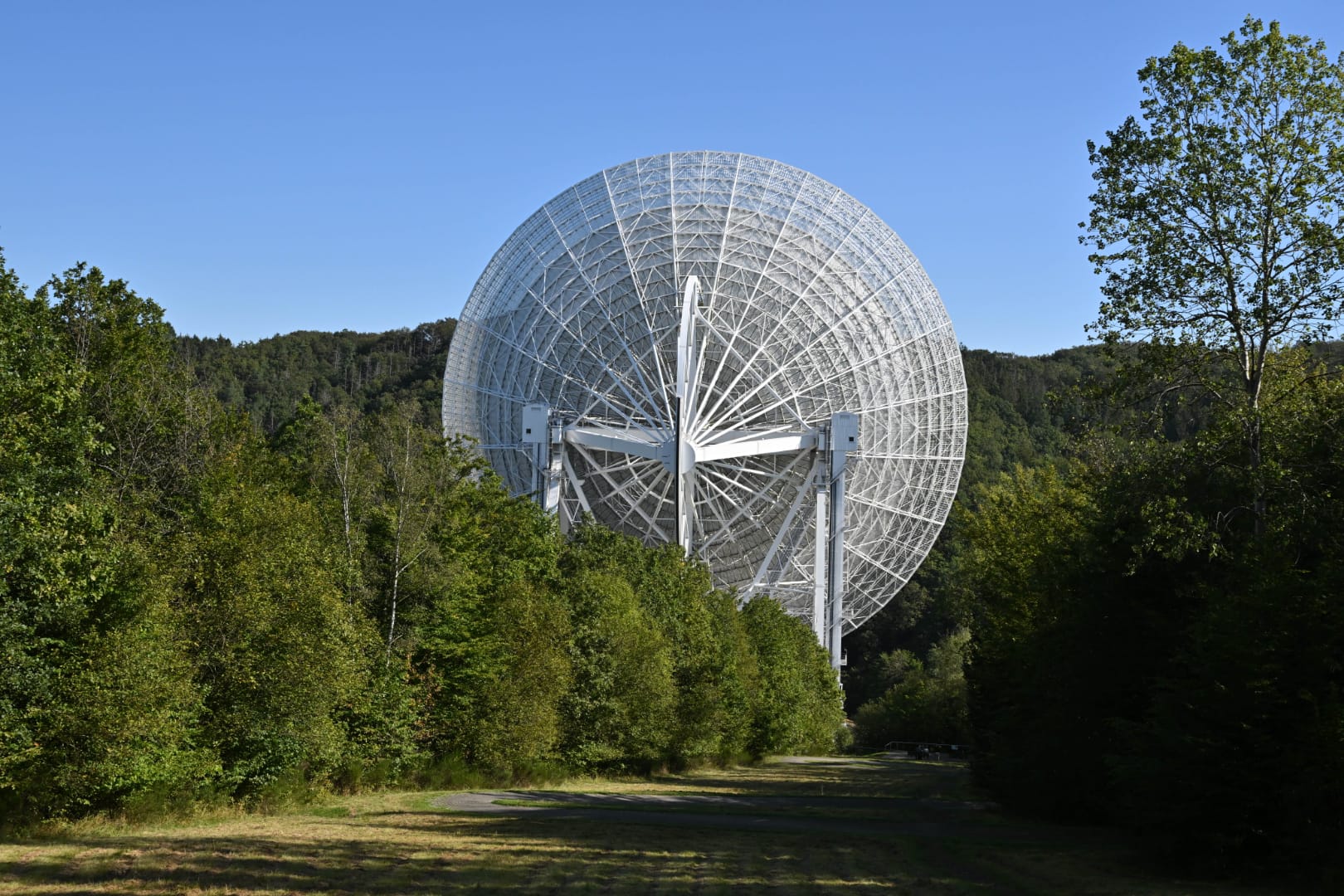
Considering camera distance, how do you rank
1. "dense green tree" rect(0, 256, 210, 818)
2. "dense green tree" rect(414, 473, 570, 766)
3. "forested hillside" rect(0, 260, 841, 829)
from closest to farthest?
1. "dense green tree" rect(0, 256, 210, 818)
2. "forested hillside" rect(0, 260, 841, 829)
3. "dense green tree" rect(414, 473, 570, 766)

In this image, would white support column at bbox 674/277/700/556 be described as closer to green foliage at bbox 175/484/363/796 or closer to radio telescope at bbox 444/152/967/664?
radio telescope at bbox 444/152/967/664

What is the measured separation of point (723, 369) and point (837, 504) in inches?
316

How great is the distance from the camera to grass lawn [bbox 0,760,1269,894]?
16.9 meters

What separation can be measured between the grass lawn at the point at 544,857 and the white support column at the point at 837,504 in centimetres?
2937

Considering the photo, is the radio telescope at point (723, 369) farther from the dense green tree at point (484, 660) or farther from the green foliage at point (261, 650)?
the green foliage at point (261, 650)

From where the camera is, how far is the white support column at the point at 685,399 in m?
53.0

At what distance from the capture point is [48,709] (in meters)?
22.8

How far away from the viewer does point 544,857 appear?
19.7 metres

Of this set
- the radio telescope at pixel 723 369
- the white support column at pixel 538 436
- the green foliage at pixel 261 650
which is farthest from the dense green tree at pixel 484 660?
the white support column at pixel 538 436

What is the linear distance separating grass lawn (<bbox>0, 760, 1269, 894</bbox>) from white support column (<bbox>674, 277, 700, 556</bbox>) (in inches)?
996

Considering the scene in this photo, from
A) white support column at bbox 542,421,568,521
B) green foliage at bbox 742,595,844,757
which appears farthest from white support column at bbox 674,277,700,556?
green foliage at bbox 742,595,844,757

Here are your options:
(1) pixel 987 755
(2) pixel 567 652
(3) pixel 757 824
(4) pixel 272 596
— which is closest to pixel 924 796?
(1) pixel 987 755

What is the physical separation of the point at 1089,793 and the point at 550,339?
3724cm

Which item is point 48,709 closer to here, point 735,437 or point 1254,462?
point 1254,462
